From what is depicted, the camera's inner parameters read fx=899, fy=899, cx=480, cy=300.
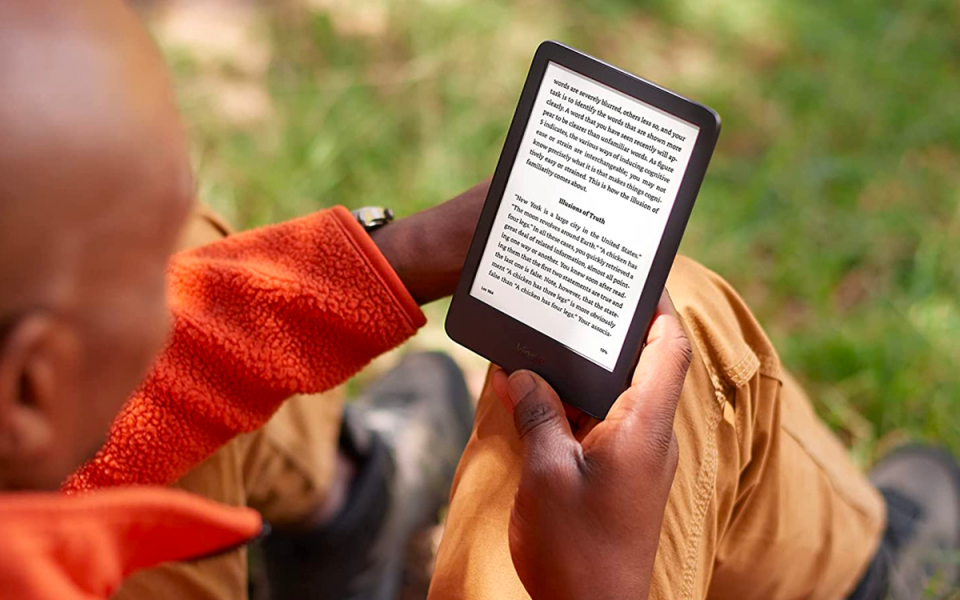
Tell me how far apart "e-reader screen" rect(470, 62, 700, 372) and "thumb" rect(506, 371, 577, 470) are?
5 cm

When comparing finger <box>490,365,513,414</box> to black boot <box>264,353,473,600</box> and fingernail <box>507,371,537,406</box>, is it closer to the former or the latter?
fingernail <box>507,371,537,406</box>

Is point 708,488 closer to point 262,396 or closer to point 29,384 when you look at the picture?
point 262,396

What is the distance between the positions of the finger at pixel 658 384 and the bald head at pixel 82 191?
330 millimetres

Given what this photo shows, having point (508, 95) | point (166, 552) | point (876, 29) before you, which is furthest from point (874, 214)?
point (166, 552)

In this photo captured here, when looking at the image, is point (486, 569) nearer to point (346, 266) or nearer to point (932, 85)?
point (346, 266)

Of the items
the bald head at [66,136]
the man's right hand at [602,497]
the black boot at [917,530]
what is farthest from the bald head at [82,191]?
the black boot at [917,530]

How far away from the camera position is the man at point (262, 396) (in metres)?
0.47

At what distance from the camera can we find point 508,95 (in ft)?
5.33

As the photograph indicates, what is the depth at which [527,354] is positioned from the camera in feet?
2.43

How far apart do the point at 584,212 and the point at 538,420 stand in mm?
175

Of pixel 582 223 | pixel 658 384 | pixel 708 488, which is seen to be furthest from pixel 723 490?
pixel 582 223

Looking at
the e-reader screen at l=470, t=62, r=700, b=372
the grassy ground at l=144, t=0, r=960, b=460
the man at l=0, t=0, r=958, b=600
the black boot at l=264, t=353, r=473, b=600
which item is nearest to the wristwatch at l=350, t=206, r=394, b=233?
the man at l=0, t=0, r=958, b=600

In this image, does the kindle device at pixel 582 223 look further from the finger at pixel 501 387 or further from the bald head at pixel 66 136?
the bald head at pixel 66 136

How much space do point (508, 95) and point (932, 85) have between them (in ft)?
2.53
